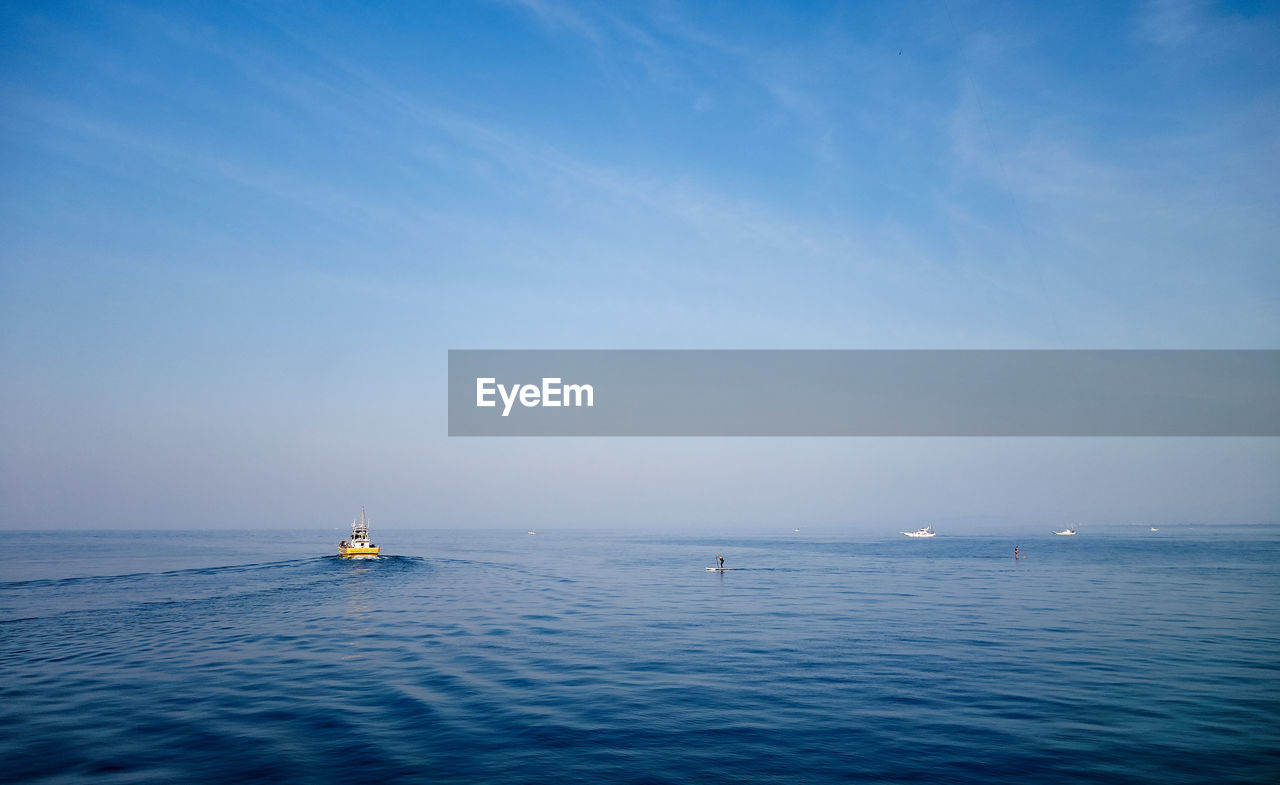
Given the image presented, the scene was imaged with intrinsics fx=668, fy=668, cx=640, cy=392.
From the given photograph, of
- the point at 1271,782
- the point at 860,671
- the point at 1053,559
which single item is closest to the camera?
the point at 1271,782

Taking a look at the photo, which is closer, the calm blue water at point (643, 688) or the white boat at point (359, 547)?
the calm blue water at point (643, 688)

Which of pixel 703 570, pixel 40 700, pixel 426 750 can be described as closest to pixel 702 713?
pixel 426 750

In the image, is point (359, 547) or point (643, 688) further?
point (359, 547)

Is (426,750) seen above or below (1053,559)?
above

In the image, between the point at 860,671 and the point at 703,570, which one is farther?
the point at 703,570

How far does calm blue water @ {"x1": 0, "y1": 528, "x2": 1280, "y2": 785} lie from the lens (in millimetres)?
20391

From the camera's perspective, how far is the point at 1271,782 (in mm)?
18672

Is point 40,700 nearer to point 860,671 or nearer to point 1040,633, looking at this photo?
point 860,671

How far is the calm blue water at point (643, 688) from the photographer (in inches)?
803

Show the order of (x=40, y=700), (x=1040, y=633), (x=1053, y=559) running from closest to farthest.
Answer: (x=40, y=700) < (x=1040, y=633) < (x=1053, y=559)

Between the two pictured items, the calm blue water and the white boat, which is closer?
the calm blue water

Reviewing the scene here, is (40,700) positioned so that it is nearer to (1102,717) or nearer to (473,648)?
(473,648)

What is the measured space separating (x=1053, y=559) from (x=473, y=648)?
115 meters

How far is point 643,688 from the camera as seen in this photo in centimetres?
2920
